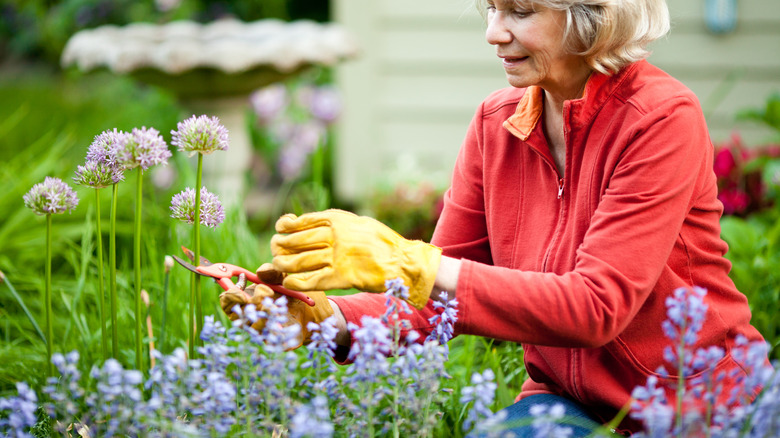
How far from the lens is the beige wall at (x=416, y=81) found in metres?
4.84

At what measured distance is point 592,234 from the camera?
1.44 meters

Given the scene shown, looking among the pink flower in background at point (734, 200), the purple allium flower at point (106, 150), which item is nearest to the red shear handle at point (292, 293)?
the purple allium flower at point (106, 150)

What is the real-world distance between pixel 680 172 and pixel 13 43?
1011 centimetres

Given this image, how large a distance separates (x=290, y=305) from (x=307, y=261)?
26 centimetres

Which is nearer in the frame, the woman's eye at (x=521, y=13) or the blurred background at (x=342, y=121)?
the woman's eye at (x=521, y=13)

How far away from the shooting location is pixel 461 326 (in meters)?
1.39

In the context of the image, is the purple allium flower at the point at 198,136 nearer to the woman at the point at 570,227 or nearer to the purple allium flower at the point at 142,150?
the purple allium flower at the point at 142,150

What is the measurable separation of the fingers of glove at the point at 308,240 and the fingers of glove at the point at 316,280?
43mm

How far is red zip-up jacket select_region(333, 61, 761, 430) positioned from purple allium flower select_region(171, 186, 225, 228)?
13.6 inches

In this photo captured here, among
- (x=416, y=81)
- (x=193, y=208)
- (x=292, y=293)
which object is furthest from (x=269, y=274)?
(x=416, y=81)

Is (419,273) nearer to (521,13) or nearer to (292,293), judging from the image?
(292,293)

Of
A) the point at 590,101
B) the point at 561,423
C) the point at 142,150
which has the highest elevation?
the point at 590,101

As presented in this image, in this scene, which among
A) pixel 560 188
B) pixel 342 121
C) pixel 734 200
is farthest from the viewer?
pixel 342 121

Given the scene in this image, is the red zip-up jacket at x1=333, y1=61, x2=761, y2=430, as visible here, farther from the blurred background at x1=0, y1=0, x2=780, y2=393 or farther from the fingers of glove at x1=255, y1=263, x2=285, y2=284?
the blurred background at x1=0, y1=0, x2=780, y2=393
